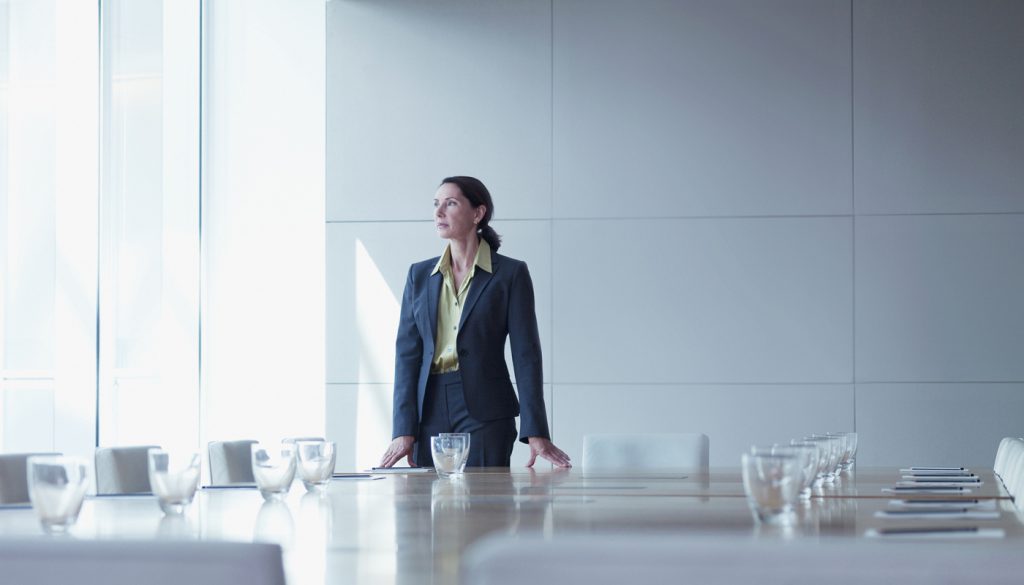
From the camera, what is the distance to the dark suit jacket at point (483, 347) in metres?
4.44

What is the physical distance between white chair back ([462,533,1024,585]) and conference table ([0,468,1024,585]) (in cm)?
3

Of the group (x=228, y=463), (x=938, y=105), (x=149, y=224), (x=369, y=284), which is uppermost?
(x=938, y=105)

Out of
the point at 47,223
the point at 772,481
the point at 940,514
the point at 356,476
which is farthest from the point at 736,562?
the point at 47,223

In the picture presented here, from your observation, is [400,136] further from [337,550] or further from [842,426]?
[337,550]

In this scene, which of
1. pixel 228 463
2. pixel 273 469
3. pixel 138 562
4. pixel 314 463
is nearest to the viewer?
pixel 138 562

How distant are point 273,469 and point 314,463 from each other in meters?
0.26

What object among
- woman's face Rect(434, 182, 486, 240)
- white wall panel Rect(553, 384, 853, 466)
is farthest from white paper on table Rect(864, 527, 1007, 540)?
white wall panel Rect(553, 384, 853, 466)

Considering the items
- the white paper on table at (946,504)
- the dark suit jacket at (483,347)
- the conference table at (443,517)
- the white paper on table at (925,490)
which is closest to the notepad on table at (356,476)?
the conference table at (443,517)

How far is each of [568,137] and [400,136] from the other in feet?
3.22

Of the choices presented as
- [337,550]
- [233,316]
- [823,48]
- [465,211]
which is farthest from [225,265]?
[337,550]

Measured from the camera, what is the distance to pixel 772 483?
1.62 m

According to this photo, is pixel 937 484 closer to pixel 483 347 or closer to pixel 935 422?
pixel 483 347

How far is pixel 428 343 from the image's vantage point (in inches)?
178

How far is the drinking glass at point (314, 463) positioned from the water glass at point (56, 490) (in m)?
0.78
